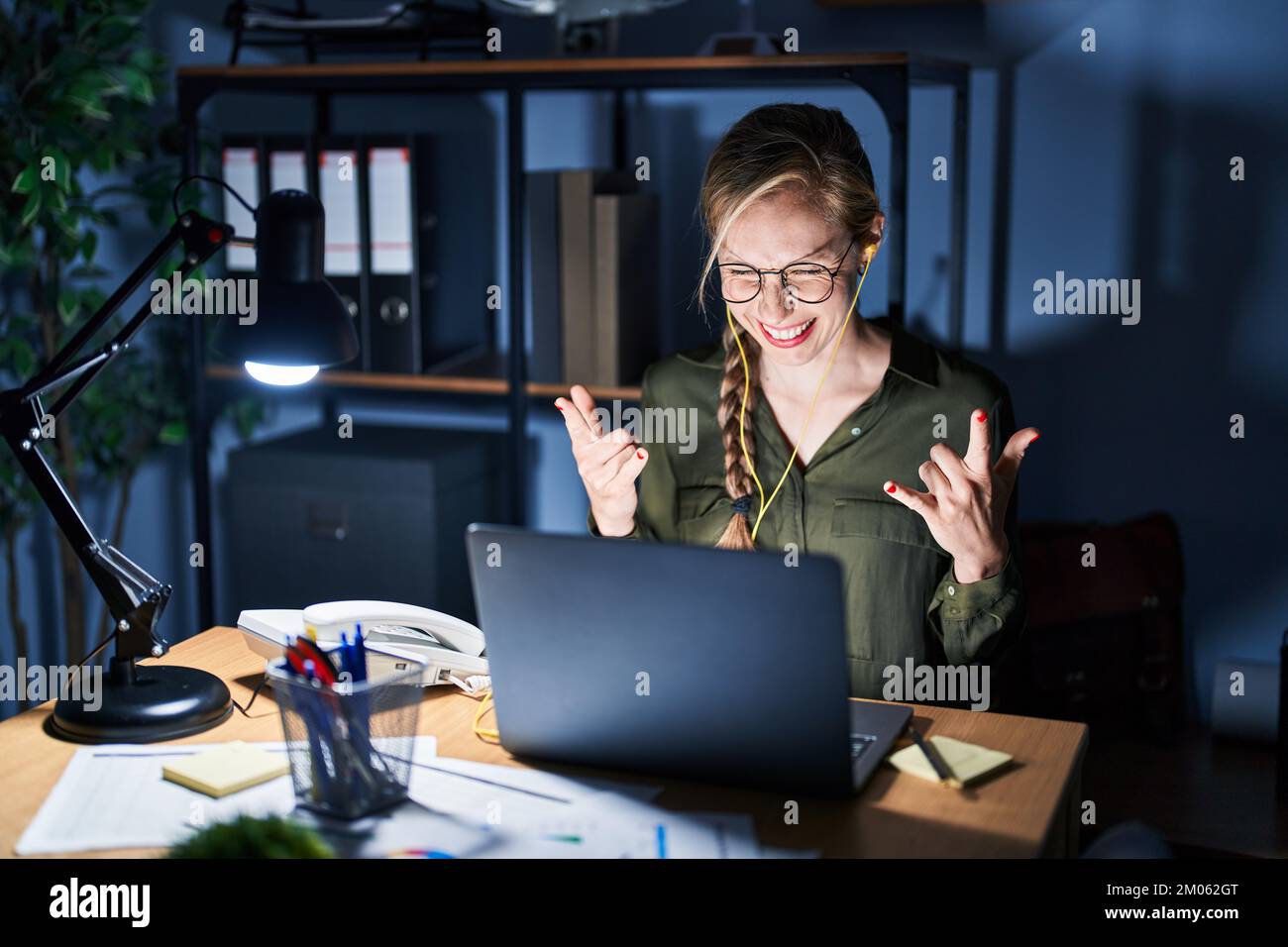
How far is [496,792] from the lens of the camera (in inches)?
44.3

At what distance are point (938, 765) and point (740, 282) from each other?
66 centimetres

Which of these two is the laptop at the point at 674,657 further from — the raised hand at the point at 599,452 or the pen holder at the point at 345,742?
the raised hand at the point at 599,452

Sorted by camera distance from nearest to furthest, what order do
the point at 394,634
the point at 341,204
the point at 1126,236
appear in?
the point at 394,634, the point at 1126,236, the point at 341,204

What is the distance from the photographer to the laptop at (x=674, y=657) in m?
1.02

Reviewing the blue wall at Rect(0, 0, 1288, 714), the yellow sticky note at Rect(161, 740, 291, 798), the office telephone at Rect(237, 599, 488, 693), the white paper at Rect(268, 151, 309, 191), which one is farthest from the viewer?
the white paper at Rect(268, 151, 309, 191)

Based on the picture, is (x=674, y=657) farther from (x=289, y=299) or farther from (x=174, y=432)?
(x=174, y=432)

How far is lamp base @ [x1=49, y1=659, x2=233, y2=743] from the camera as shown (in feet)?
4.09

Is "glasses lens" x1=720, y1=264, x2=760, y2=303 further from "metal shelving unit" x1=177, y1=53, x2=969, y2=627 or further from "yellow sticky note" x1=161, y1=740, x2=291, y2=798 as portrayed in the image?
"yellow sticky note" x1=161, y1=740, x2=291, y2=798

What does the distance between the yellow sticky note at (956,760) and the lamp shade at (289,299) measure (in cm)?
64

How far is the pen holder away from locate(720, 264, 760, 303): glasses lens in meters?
0.69

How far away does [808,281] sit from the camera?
1.60 metres

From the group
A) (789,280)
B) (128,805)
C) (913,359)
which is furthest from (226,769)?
(913,359)

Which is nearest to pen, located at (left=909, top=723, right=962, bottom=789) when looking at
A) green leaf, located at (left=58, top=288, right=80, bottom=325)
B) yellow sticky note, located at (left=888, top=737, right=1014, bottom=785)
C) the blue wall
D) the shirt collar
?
Result: yellow sticky note, located at (left=888, top=737, right=1014, bottom=785)
